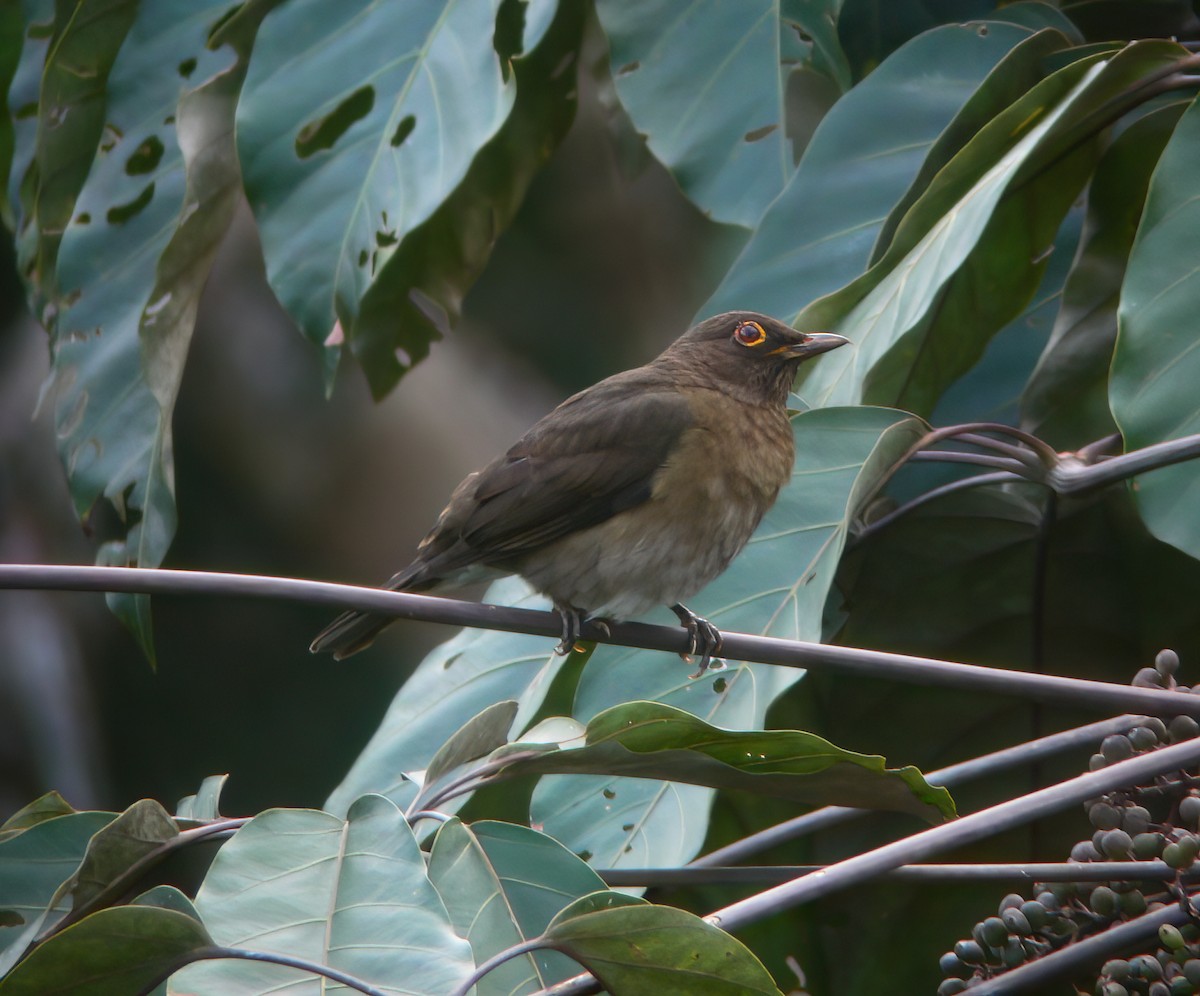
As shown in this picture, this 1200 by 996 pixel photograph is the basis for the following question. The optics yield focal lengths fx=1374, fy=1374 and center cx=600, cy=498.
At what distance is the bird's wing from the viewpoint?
3305 mm

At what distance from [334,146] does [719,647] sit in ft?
5.51

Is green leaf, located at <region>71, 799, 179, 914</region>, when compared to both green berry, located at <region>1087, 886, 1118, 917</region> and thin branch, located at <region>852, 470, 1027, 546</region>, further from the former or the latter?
thin branch, located at <region>852, 470, 1027, 546</region>

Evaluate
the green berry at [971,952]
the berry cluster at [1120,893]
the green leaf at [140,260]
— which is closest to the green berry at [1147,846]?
the berry cluster at [1120,893]

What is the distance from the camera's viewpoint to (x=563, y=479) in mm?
3344

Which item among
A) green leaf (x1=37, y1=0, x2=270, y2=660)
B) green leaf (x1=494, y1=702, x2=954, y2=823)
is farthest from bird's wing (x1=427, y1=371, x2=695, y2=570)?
green leaf (x1=494, y1=702, x2=954, y2=823)

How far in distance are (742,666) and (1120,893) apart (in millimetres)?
951

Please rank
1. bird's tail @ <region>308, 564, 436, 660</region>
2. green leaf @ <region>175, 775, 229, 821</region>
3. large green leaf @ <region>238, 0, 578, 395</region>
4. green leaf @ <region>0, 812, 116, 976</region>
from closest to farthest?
1. green leaf @ <region>0, 812, 116, 976</region>
2. green leaf @ <region>175, 775, 229, 821</region>
3. large green leaf @ <region>238, 0, 578, 395</region>
4. bird's tail @ <region>308, 564, 436, 660</region>

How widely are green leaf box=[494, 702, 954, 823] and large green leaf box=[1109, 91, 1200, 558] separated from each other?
66cm

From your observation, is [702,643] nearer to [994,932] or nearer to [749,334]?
[994,932]

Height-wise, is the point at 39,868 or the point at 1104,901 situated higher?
the point at 39,868

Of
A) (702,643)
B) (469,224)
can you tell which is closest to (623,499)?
(702,643)

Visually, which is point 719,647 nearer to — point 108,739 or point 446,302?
point 446,302

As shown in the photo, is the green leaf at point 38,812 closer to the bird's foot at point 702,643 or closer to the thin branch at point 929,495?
the bird's foot at point 702,643

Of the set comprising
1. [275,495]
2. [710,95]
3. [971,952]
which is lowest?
[275,495]
